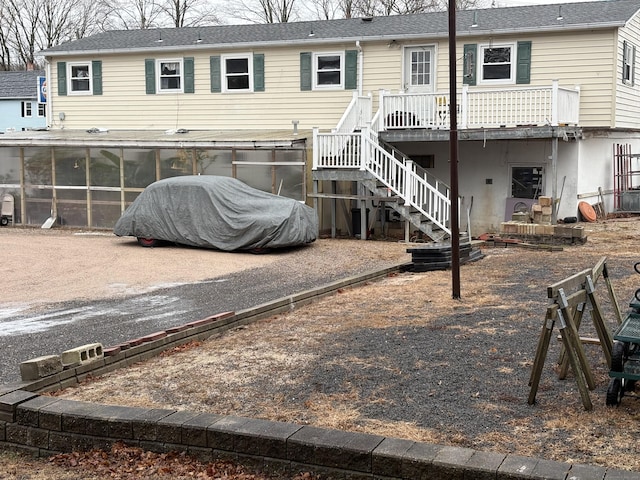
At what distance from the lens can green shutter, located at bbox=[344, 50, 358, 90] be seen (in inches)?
854

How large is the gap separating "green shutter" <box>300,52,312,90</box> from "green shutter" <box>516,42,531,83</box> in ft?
18.8

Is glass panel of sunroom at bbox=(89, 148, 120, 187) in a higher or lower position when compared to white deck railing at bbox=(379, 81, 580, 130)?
lower

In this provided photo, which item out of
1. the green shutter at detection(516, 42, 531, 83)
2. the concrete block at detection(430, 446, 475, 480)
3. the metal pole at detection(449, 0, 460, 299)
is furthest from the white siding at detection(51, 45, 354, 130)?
the concrete block at detection(430, 446, 475, 480)

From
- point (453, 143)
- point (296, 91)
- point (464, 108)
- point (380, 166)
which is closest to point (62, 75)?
point (296, 91)

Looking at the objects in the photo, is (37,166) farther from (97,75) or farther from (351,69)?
(351,69)

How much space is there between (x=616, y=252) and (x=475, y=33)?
26.3 ft

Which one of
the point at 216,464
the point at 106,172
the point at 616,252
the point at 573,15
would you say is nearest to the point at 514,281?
the point at 616,252

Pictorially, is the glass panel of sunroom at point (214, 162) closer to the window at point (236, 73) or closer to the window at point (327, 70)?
the window at point (236, 73)

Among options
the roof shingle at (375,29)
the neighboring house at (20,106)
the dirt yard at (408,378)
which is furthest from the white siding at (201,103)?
the neighboring house at (20,106)

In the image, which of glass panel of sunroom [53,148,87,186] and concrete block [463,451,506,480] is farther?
glass panel of sunroom [53,148,87,186]

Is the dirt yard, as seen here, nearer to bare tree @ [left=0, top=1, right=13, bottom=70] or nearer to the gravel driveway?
the gravel driveway

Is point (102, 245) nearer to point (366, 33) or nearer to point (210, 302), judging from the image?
point (210, 302)

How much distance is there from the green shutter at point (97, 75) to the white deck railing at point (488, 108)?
9654 millimetres

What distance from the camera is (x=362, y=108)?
810 inches
